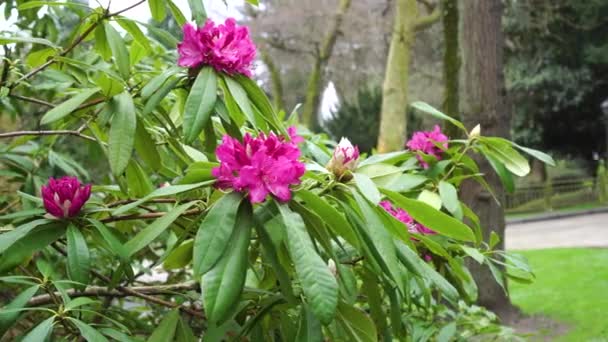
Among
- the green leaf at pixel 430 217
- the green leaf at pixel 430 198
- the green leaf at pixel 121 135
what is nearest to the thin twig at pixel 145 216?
the green leaf at pixel 121 135

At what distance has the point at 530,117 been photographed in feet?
53.7

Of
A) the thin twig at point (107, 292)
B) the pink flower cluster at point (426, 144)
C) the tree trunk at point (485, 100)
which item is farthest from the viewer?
the tree trunk at point (485, 100)

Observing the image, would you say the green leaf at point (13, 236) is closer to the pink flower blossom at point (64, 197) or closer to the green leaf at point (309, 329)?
the pink flower blossom at point (64, 197)

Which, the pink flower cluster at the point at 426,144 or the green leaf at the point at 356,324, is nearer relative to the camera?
the green leaf at the point at 356,324

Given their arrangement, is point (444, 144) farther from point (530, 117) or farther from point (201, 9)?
point (530, 117)

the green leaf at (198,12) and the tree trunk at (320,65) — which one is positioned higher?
the tree trunk at (320,65)

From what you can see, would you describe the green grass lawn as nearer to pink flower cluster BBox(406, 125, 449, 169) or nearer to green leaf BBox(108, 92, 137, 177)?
pink flower cluster BBox(406, 125, 449, 169)

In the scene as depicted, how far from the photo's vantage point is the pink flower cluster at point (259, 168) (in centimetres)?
87

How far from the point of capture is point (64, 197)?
1.08m

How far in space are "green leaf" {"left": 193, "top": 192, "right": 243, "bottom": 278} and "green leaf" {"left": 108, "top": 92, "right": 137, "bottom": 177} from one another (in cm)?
25

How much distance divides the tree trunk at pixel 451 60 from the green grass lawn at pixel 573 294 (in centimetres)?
153

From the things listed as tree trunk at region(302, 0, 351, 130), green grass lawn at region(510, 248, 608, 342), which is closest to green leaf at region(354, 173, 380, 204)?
green grass lawn at region(510, 248, 608, 342)

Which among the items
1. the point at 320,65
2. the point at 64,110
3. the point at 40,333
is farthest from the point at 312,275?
the point at 320,65

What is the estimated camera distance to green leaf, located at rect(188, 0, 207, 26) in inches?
45.5
